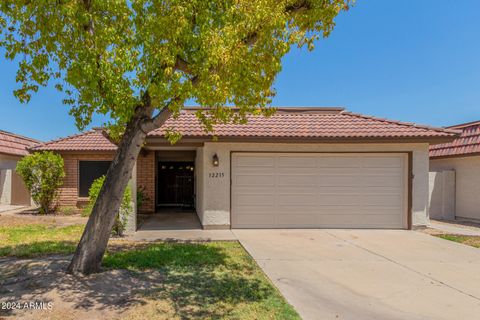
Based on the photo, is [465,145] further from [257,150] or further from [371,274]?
[371,274]

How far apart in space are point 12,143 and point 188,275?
17.6m

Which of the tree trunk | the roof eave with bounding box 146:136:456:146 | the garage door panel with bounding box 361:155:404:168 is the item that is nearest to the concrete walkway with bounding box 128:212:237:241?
the roof eave with bounding box 146:136:456:146

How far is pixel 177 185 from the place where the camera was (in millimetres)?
17281

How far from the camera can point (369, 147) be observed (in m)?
10.5

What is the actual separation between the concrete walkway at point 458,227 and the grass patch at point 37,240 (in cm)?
1185

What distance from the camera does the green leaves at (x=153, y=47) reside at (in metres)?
4.80

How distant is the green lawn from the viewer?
420cm

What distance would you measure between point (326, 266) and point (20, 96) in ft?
22.8

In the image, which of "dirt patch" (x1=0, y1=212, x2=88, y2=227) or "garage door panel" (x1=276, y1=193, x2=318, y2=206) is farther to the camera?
"dirt patch" (x1=0, y1=212, x2=88, y2=227)

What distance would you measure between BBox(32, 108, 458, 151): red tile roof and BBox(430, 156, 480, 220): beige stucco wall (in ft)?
12.7

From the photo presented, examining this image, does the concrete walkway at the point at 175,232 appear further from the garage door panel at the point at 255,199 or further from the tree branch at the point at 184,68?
the tree branch at the point at 184,68

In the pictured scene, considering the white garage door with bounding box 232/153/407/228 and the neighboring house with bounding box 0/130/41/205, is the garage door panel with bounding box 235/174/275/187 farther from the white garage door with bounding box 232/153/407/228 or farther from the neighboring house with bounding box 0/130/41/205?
the neighboring house with bounding box 0/130/41/205

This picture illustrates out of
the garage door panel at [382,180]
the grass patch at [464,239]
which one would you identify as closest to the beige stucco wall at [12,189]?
the garage door panel at [382,180]

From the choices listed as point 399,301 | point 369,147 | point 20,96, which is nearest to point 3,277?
point 20,96
